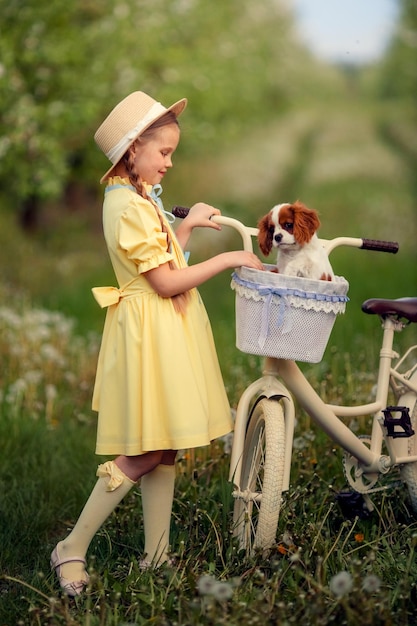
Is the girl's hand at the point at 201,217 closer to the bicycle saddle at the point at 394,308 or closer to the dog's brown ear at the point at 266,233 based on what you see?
the dog's brown ear at the point at 266,233

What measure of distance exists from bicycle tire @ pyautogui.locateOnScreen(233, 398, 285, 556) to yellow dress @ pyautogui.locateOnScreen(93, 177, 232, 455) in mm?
247

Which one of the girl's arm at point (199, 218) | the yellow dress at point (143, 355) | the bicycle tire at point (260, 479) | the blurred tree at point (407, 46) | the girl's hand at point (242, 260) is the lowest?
the bicycle tire at point (260, 479)

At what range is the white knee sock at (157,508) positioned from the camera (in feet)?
11.8

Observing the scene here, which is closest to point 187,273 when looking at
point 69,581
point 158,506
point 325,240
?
point 325,240

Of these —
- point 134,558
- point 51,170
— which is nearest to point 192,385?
point 134,558

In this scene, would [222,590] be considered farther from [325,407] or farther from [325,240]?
[325,240]

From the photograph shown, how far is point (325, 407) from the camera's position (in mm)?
Result: 3789

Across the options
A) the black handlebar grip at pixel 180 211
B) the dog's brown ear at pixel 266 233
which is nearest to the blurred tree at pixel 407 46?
the black handlebar grip at pixel 180 211

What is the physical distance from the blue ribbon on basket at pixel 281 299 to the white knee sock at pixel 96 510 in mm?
749

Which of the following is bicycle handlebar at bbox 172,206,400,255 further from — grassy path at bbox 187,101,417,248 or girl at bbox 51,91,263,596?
grassy path at bbox 187,101,417,248

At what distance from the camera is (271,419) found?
3.57 meters

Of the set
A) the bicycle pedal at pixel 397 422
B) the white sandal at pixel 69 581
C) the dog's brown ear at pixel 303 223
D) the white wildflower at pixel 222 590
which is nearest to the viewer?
the white wildflower at pixel 222 590

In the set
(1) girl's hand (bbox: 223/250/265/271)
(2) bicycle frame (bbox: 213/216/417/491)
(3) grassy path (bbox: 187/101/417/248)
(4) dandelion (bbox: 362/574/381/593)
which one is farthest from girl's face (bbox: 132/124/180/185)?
(3) grassy path (bbox: 187/101/417/248)

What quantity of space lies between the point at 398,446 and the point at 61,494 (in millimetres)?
1669
